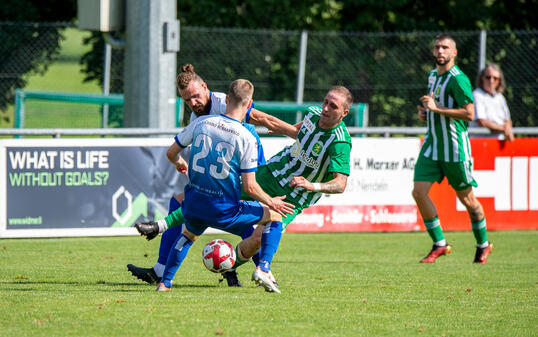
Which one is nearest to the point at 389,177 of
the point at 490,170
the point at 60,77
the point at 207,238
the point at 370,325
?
the point at 490,170

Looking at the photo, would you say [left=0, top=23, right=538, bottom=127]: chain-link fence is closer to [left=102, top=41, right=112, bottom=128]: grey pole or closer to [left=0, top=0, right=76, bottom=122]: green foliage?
[left=0, top=0, right=76, bottom=122]: green foliage

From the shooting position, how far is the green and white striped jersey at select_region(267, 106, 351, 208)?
7.82m

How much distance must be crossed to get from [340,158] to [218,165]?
3.97 ft

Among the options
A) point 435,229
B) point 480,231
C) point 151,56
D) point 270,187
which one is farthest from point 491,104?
point 270,187

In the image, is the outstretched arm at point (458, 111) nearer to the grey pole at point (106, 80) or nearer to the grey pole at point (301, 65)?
the grey pole at point (301, 65)

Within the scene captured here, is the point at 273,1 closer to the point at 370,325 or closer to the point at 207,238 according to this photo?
the point at 207,238

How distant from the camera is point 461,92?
32.8 feet

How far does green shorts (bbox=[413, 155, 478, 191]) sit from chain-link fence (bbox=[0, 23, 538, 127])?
21.9 feet

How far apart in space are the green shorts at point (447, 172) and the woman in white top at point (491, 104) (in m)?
3.12

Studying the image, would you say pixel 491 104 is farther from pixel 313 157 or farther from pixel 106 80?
pixel 106 80

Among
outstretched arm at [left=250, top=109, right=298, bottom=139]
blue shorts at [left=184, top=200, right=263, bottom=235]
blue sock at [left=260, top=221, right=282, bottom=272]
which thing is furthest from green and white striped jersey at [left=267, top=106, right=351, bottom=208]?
blue shorts at [left=184, top=200, right=263, bottom=235]

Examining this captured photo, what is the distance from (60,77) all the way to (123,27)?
812 centimetres

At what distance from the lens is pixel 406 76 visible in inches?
752

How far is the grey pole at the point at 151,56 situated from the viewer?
12.9 meters
